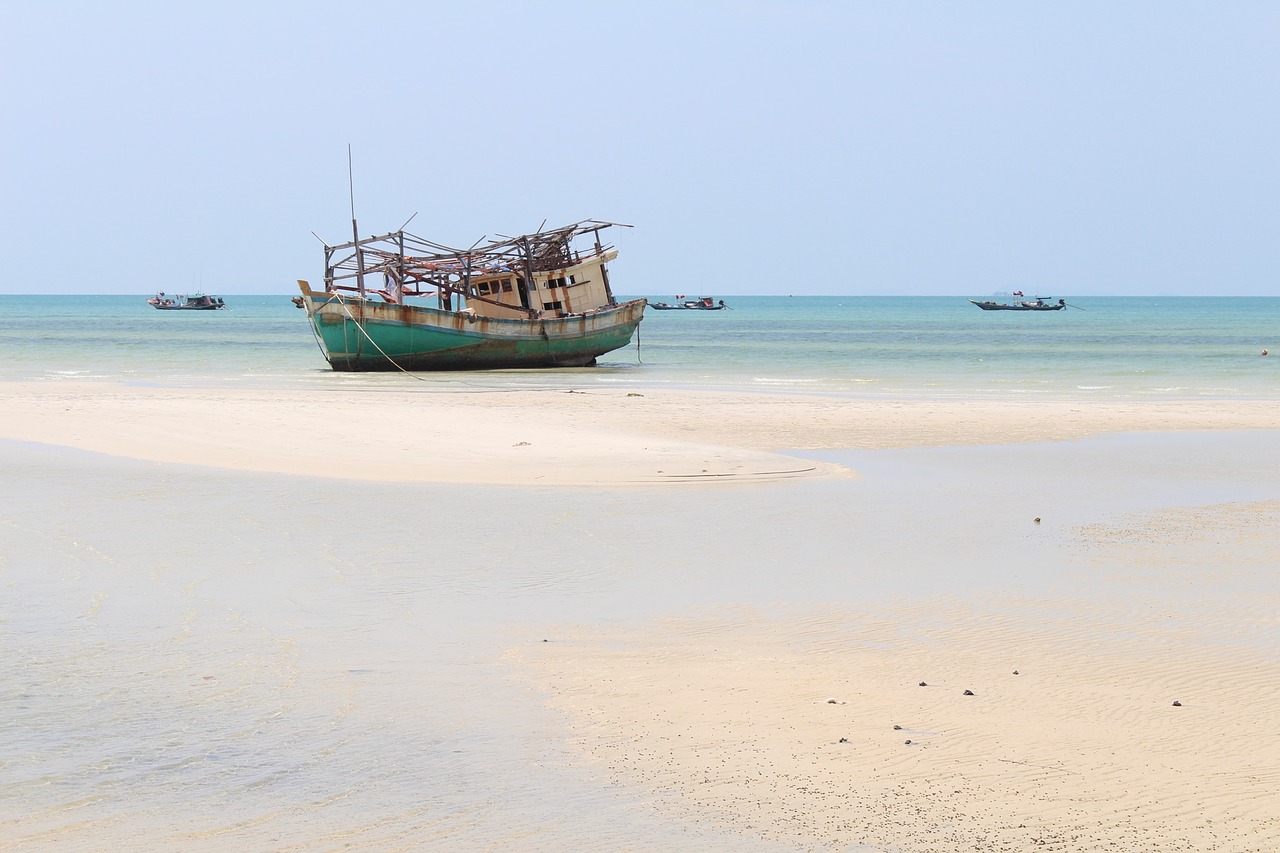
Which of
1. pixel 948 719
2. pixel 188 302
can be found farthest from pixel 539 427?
pixel 188 302

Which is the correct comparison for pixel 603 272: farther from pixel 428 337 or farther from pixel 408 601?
pixel 408 601

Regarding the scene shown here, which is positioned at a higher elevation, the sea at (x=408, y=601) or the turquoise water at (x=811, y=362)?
the sea at (x=408, y=601)

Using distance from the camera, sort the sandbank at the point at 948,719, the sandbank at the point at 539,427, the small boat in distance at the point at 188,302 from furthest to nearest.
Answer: the small boat in distance at the point at 188,302 < the sandbank at the point at 539,427 < the sandbank at the point at 948,719

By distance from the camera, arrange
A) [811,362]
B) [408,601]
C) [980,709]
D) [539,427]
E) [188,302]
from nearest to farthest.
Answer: [980,709], [408,601], [539,427], [811,362], [188,302]

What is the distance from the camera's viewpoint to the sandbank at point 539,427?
13.6 metres

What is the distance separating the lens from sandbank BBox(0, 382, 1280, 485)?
536 inches

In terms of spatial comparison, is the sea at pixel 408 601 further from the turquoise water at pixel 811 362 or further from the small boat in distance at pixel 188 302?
the small boat in distance at pixel 188 302

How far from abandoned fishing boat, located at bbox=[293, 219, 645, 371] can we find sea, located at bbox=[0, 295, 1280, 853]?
20067mm

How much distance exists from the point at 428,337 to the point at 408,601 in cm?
2875

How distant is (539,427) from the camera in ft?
58.1

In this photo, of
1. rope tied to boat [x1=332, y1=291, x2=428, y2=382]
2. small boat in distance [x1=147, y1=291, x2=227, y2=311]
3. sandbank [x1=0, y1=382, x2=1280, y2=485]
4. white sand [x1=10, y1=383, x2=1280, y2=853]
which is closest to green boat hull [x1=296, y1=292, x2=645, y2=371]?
rope tied to boat [x1=332, y1=291, x2=428, y2=382]

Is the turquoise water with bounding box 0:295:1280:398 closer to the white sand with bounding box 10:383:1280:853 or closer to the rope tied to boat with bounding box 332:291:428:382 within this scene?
the rope tied to boat with bounding box 332:291:428:382

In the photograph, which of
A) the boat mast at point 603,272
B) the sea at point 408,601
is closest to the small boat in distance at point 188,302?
the boat mast at point 603,272

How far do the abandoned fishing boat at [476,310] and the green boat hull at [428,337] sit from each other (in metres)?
0.03
